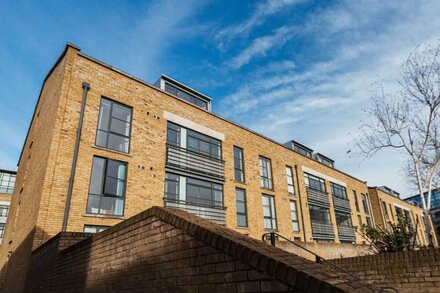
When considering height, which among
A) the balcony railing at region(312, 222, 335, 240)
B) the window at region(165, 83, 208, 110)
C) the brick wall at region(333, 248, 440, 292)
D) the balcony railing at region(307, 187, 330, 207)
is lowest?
the brick wall at region(333, 248, 440, 292)

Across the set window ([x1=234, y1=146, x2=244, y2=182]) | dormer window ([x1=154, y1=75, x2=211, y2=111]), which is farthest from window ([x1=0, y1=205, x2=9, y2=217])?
window ([x1=234, y1=146, x2=244, y2=182])

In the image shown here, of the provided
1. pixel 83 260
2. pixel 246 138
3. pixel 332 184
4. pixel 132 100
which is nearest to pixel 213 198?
pixel 246 138

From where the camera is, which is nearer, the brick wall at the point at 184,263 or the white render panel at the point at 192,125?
the brick wall at the point at 184,263

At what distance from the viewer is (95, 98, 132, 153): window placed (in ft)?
40.8

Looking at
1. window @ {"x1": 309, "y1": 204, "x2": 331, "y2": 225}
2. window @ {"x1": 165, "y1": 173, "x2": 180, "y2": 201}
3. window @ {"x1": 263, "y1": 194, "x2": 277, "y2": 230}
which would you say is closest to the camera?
window @ {"x1": 165, "y1": 173, "x2": 180, "y2": 201}

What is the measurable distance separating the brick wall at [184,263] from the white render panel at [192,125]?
963 cm

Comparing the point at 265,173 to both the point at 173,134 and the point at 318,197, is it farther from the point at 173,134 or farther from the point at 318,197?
the point at 173,134

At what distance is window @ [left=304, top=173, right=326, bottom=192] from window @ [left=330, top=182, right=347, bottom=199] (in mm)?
1873

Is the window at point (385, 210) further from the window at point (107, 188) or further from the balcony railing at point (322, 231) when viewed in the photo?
the window at point (107, 188)

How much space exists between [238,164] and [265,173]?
2742 millimetres

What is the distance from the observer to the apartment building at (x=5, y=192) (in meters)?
34.5

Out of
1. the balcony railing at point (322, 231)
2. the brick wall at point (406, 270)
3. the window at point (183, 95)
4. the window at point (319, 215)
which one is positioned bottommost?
the brick wall at point (406, 270)

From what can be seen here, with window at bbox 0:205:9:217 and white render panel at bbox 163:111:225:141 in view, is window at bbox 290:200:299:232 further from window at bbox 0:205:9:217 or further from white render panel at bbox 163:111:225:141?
window at bbox 0:205:9:217

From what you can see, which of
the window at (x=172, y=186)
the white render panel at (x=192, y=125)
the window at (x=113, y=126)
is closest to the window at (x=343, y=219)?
the white render panel at (x=192, y=125)
